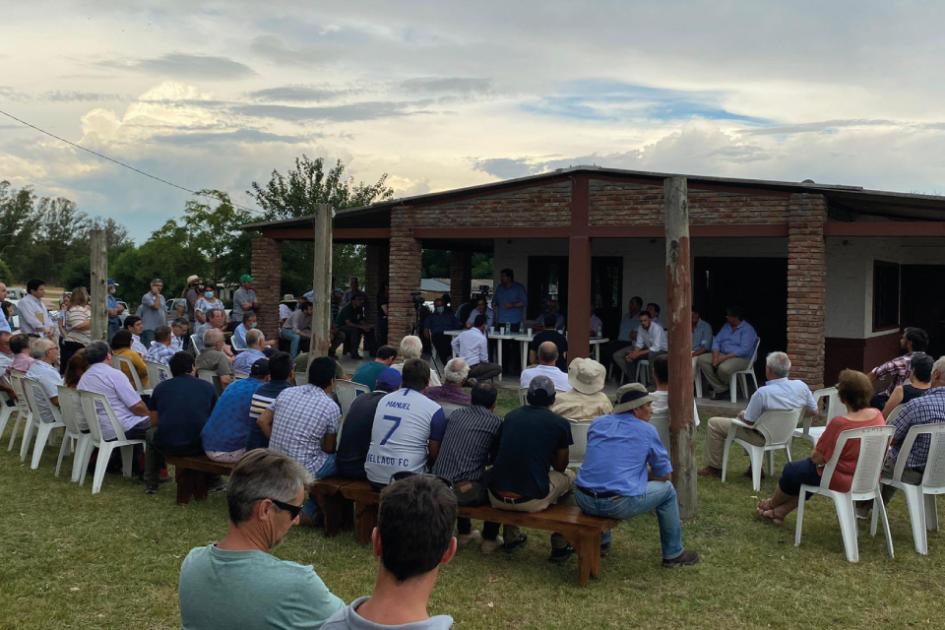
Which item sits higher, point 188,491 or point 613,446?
point 613,446

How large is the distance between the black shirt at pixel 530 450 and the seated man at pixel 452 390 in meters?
1.10

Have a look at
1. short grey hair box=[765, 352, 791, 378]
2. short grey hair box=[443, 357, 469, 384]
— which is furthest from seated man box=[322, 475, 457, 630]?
short grey hair box=[765, 352, 791, 378]

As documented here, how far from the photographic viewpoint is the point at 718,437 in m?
8.10

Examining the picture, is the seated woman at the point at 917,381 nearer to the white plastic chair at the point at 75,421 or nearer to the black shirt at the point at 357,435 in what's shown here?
the black shirt at the point at 357,435

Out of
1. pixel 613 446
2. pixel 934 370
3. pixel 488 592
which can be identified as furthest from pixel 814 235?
pixel 488 592

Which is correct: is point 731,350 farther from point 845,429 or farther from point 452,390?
point 452,390

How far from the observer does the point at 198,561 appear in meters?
2.66

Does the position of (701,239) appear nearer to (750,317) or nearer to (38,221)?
(750,317)

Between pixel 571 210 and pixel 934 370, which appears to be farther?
pixel 571 210

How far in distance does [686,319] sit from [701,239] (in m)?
8.88

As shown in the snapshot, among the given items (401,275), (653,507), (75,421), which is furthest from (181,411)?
Answer: (401,275)

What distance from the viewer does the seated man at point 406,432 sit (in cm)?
586

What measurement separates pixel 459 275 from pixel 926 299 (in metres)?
11.9

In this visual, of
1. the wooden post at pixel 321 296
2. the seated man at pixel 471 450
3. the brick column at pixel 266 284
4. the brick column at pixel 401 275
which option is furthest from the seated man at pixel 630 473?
the brick column at pixel 266 284
